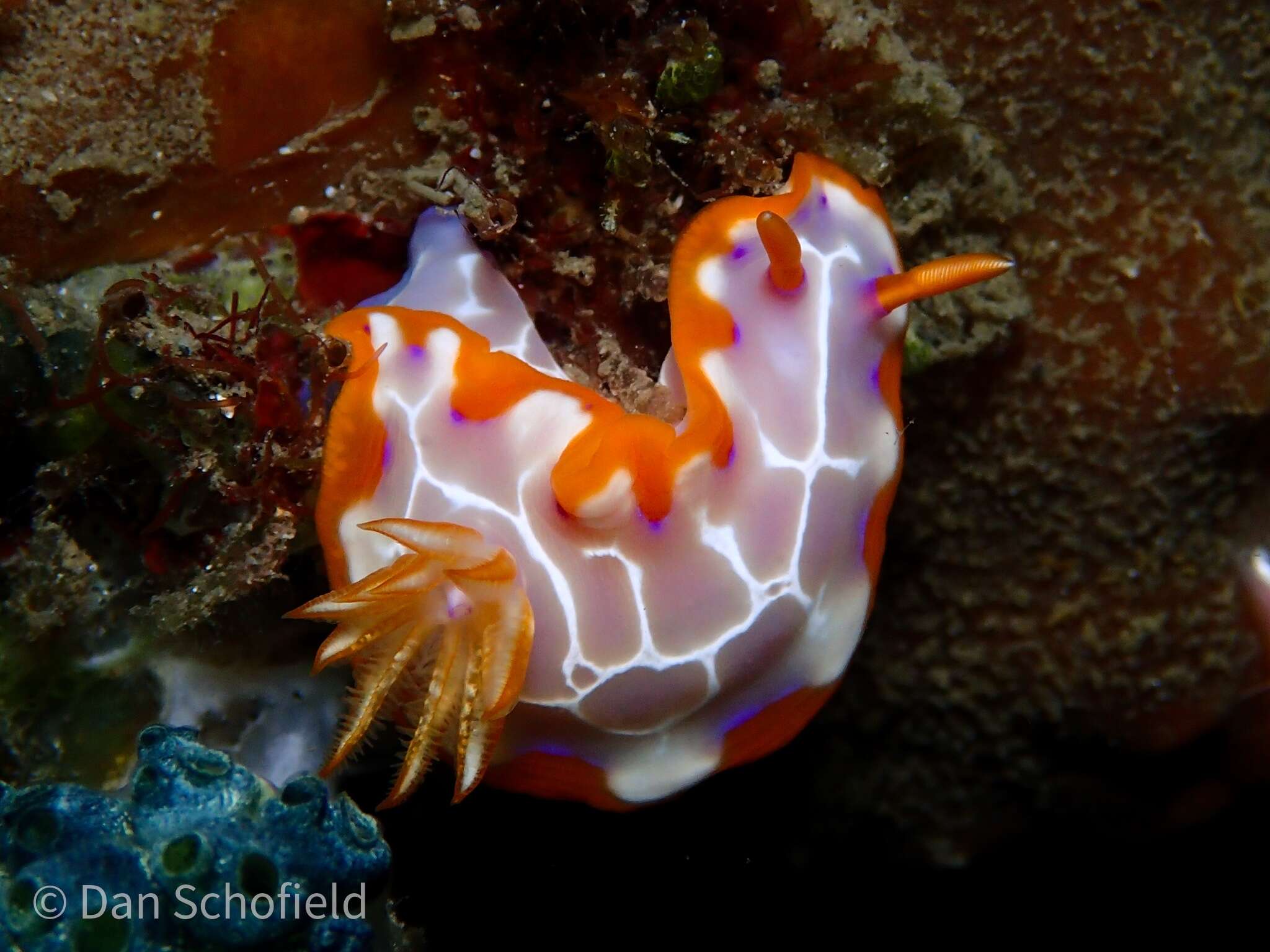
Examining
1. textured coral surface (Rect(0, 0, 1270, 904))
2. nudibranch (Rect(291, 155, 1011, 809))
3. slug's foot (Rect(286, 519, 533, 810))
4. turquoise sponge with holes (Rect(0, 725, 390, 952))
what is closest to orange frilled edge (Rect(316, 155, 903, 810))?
nudibranch (Rect(291, 155, 1011, 809))

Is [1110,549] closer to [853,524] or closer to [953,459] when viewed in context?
[953,459]

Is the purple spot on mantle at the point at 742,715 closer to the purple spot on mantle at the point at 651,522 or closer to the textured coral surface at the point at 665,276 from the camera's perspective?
the purple spot on mantle at the point at 651,522

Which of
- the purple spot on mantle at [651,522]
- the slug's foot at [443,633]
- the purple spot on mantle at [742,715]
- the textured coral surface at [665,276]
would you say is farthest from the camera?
the purple spot on mantle at [742,715]

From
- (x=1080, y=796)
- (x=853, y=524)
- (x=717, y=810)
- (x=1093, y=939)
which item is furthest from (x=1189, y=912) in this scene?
(x=853, y=524)

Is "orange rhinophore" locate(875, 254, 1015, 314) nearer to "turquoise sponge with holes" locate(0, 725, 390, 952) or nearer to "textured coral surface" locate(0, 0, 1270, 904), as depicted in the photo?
"textured coral surface" locate(0, 0, 1270, 904)

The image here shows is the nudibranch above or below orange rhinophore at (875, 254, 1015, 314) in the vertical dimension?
below

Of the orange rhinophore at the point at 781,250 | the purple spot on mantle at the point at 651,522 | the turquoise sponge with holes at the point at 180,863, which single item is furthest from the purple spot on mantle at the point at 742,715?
the orange rhinophore at the point at 781,250
